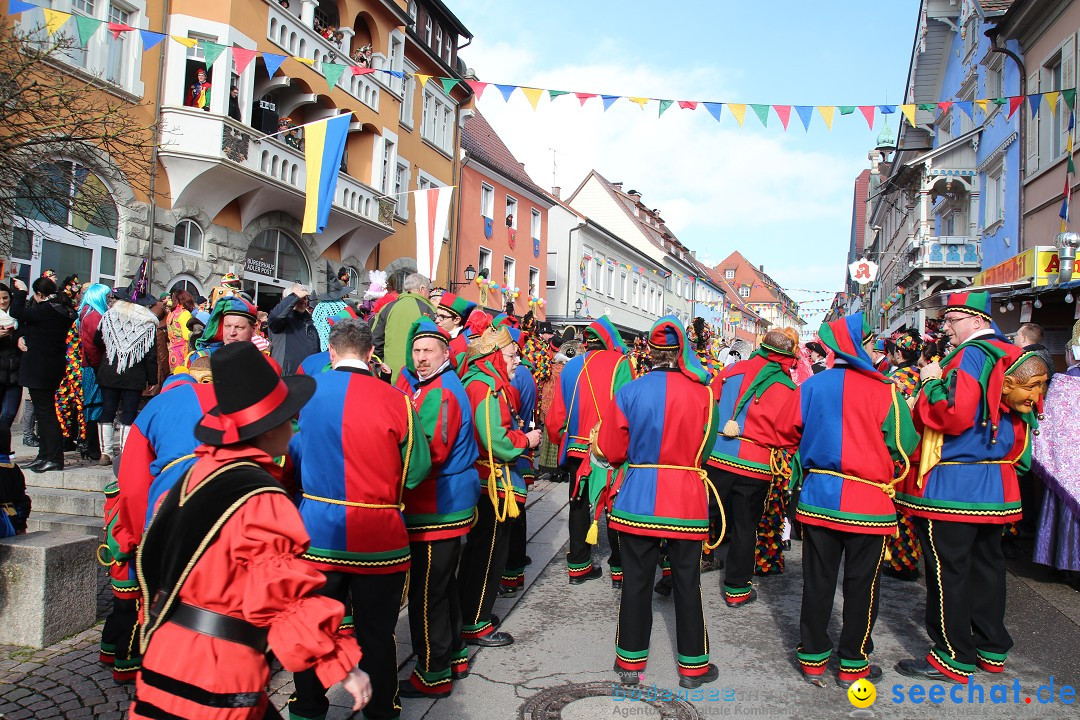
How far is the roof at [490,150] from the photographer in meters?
27.6

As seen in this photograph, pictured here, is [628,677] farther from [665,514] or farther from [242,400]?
[242,400]

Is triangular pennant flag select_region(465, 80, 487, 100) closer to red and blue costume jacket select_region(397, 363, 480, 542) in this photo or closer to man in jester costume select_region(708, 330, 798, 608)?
man in jester costume select_region(708, 330, 798, 608)

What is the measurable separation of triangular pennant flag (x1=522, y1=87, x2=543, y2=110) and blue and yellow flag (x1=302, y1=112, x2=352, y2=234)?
4.75m

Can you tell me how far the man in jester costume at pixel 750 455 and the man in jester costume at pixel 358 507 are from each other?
3108mm

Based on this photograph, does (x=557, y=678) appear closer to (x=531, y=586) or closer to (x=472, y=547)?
(x=472, y=547)

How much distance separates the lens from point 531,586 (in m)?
6.04

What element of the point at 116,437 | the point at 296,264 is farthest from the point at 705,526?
the point at 296,264

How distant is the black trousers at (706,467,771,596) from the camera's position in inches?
225

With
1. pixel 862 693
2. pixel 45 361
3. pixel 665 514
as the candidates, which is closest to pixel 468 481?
pixel 665 514

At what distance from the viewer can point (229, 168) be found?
45.2 feet

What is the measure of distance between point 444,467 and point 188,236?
12259 millimetres

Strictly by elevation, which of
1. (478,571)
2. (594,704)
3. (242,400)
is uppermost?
(242,400)

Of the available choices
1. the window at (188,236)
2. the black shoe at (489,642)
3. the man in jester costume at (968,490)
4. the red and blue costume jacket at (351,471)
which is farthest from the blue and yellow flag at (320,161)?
the man in jester costume at (968,490)

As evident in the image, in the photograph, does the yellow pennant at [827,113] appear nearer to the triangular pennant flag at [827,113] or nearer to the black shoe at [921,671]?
the triangular pennant flag at [827,113]
